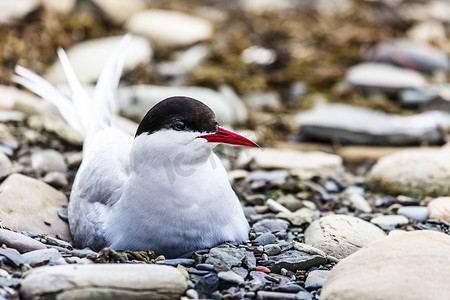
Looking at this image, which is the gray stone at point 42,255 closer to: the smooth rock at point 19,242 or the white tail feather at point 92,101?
the smooth rock at point 19,242

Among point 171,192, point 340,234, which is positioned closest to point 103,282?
point 171,192

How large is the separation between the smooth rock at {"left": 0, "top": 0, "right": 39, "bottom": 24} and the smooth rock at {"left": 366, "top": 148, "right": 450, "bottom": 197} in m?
5.64

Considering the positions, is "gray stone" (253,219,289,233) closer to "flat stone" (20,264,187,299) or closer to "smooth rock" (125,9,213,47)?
"flat stone" (20,264,187,299)

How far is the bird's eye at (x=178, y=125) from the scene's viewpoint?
3666 mm

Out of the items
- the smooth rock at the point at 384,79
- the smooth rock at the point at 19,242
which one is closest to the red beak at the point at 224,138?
the smooth rock at the point at 19,242

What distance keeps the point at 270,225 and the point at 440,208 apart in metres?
1.32

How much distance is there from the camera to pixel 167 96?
275 inches

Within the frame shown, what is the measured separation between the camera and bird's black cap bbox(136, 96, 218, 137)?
367 cm

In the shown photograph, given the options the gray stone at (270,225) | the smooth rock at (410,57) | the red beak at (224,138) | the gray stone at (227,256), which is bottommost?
the gray stone at (270,225)

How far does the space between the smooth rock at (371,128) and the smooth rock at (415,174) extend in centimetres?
122

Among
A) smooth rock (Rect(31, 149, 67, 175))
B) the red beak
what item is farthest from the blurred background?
the red beak

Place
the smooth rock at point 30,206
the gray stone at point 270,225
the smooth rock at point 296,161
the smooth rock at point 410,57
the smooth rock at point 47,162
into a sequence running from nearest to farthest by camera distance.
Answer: the smooth rock at point 30,206 → the gray stone at point 270,225 → the smooth rock at point 47,162 → the smooth rock at point 296,161 → the smooth rock at point 410,57

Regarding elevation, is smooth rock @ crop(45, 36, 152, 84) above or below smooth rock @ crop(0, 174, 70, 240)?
above

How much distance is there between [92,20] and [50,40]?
1.01m
